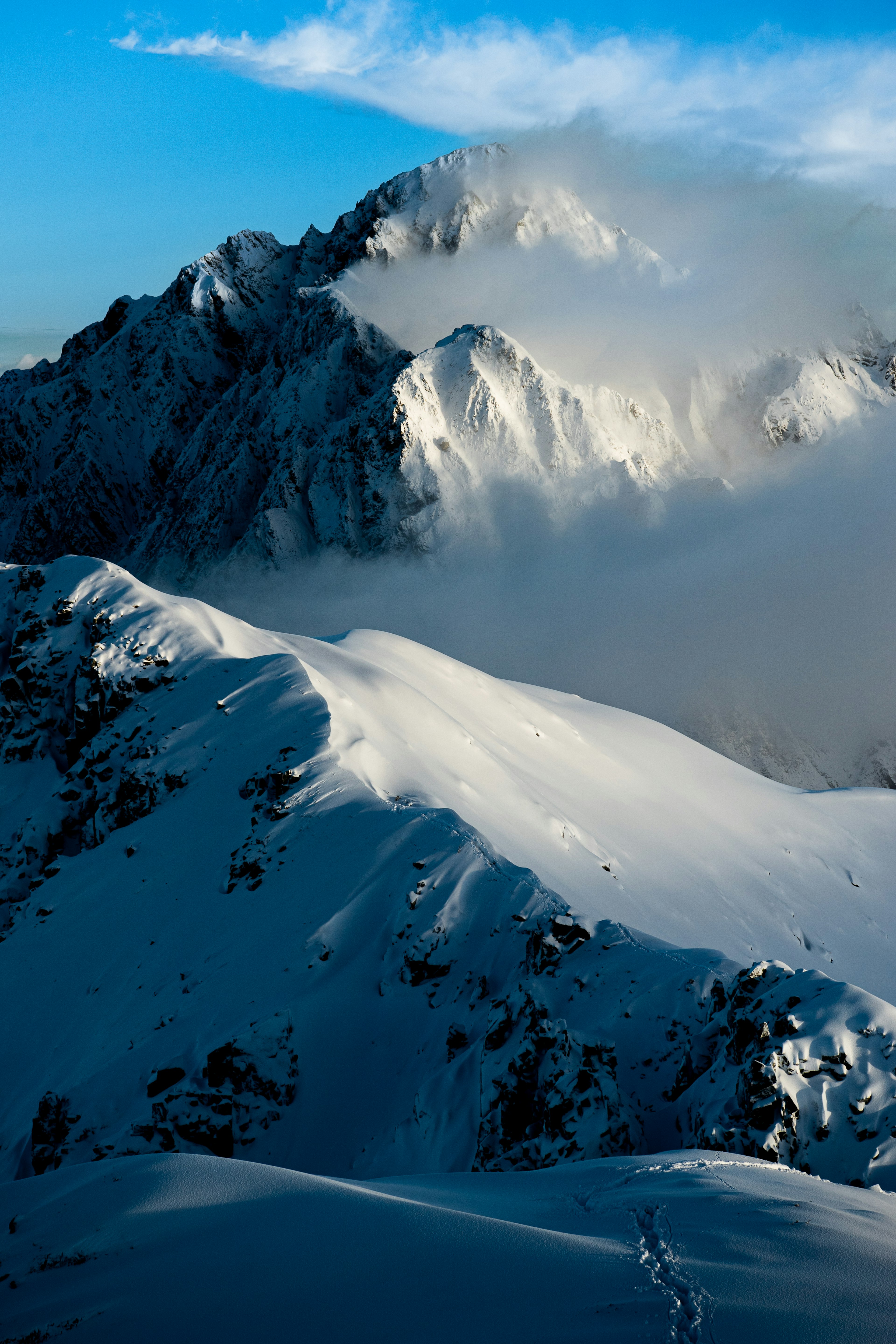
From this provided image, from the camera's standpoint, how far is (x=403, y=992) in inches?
920

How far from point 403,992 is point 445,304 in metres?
193

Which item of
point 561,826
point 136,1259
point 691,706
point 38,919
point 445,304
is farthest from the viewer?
point 445,304

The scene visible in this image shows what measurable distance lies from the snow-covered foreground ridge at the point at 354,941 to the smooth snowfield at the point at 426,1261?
193 inches

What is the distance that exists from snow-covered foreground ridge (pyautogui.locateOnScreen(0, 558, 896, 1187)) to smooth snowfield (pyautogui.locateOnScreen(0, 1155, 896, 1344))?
16.1 feet

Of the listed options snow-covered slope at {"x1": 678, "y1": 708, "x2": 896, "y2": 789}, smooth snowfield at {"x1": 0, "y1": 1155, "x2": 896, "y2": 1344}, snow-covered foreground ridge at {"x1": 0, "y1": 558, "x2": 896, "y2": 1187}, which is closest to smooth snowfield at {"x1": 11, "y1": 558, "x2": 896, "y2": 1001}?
snow-covered foreground ridge at {"x1": 0, "y1": 558, "x2": 896, "y2": 1187}

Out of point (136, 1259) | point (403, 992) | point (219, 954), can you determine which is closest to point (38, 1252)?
point (136, 1259)

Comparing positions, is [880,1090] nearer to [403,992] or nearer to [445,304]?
[403,992]

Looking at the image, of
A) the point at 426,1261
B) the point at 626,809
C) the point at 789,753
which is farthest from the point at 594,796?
the point at 789,753

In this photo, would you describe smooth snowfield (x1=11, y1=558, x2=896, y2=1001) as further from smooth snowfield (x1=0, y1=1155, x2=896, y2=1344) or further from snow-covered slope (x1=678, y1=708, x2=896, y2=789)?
snow-covered slope (x1=678, y1=708, x2=896, y2=789)

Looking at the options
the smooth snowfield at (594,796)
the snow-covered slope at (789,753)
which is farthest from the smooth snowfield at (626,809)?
the snow-covered slope at (789,753)

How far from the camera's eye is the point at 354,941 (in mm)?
24531

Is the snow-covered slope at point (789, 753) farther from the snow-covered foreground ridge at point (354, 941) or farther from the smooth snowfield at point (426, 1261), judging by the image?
the smooth snowfield at point (426, 1261)

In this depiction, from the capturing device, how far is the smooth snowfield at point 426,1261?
857cm

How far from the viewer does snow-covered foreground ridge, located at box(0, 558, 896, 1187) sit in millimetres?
17516
